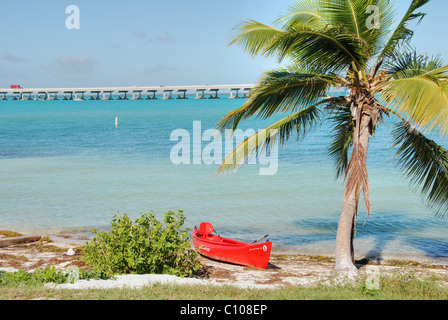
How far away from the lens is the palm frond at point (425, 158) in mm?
9547

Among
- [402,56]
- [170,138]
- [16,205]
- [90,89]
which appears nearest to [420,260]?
[402,56]

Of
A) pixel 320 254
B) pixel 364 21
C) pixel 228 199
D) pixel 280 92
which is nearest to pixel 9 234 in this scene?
pixel 228 199

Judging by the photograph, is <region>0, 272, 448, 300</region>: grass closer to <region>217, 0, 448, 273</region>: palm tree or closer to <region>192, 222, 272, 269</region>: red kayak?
<region>217, 0, 448, 273</region>: palm tree

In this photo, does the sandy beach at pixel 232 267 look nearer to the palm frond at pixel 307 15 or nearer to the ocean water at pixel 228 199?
the ocean water at pixel 228 199

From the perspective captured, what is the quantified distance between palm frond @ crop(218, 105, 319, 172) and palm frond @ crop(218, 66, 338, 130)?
29cm

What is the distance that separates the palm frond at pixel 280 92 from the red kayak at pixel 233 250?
3408mm

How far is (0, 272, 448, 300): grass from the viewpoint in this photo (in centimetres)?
654

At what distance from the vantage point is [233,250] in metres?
11.7

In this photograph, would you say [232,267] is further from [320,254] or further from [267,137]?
[267,137]

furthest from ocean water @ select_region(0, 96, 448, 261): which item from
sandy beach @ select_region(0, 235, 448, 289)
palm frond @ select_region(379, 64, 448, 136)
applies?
palm frond @ select_region(379, 64, 448, 136)

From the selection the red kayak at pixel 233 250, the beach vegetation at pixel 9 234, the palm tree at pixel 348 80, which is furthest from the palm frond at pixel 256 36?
the beach vegetation at pixel 9 234

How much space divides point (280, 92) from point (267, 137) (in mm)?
1009

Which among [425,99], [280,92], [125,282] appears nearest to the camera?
[425,99]
